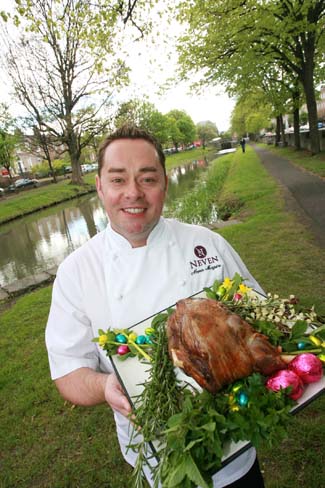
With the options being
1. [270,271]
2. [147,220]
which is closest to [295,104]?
[270,271]

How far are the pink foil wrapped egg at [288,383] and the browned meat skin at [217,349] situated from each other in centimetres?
5

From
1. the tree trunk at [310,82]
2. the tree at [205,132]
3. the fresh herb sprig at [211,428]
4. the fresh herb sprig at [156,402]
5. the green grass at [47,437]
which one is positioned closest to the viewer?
the fresh herb sprig at [211,428]

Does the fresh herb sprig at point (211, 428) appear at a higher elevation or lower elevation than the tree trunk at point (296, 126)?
lower

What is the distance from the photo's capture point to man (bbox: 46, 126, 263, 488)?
61.7 inches

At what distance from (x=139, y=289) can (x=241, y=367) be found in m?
0.76


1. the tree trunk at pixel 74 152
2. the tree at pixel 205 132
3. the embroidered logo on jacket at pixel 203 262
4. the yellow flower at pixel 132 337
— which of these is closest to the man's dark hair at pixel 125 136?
the embroidered logo on jacket at pixel 203 262

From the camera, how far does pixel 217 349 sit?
3.63ft

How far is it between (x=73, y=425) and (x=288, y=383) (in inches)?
113

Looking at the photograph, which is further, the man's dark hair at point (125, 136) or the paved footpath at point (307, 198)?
the paved footpath at point (307, 198)

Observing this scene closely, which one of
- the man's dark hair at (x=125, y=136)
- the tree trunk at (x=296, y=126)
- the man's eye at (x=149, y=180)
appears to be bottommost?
the man's eye at (x=149, y=180)

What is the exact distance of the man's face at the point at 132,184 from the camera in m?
1.64

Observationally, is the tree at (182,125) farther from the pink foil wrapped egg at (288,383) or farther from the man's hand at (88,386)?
the pink foil wrapped egg at (288,383)

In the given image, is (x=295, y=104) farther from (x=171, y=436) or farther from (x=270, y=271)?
(x=171, y=436)

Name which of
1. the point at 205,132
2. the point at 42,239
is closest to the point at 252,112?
the point at 42,239
